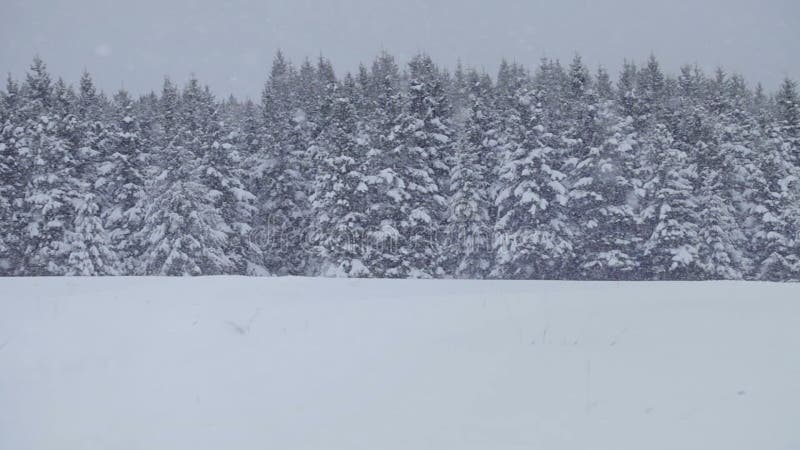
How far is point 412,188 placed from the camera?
30.7 meters

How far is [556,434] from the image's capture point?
420cm

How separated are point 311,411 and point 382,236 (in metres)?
24.3

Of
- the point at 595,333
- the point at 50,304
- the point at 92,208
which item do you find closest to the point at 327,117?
the point at 92,208

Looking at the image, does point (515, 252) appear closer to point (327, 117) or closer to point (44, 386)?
point (327, 117)

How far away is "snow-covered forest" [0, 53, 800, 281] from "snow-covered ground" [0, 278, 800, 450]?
21.8 m

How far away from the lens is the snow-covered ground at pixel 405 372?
4336 mm

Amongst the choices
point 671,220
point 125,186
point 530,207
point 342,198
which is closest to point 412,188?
point 342,198

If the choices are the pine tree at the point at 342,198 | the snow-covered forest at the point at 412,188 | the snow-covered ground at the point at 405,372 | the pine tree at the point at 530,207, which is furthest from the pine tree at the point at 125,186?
the snow-covered ground at the point at 405,372

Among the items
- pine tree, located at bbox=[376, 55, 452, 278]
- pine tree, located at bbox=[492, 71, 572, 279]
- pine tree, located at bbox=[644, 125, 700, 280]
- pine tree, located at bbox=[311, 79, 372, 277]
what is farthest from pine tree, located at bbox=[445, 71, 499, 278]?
pine tree, located at bbox=[644, 125, 700, 280]

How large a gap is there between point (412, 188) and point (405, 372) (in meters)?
25.6

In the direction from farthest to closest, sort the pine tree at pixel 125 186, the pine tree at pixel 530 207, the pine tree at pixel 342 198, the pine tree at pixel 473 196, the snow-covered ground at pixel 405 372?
the pine tree at pixel 125 186 < the pine tree at pixel 473 196 < the pine tree at pixel 530 207 < the pine tree at pixel 342 198 < the snow-covered ground at pixel 405 372

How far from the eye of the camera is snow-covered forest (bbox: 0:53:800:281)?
3062 cm

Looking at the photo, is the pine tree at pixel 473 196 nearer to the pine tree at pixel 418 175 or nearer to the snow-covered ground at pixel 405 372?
the pine tree at pixel 418 175

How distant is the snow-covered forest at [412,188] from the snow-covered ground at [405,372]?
21.8m
